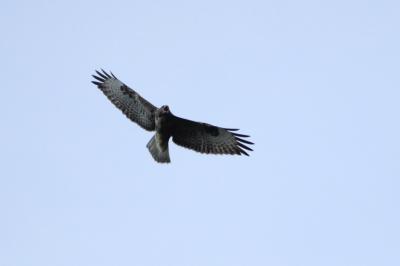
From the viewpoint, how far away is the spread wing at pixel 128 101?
16688 millimetres

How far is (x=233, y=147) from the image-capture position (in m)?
16.3

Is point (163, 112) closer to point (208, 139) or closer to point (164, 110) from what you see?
point (164, 110)

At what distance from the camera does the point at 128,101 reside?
675 inches

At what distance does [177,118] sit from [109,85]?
7.85ft

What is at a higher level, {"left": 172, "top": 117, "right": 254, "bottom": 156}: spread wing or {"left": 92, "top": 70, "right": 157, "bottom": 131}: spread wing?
{"left": 92, "top": 70, "right": 157, "bottom": 131}: spread wing

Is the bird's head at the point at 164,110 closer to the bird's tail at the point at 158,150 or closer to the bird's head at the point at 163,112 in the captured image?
the bird's head at the point at 163,112

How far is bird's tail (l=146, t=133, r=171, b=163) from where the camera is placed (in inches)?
634

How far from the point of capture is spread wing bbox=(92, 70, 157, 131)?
16688 mm

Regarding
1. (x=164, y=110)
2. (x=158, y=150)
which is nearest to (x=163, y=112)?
(x=164, y=110)

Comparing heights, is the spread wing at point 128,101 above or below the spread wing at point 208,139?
above

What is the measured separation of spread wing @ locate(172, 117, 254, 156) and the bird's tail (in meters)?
0.33

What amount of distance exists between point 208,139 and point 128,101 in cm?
209

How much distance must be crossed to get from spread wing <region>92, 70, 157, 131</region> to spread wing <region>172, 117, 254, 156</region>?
2.37ft

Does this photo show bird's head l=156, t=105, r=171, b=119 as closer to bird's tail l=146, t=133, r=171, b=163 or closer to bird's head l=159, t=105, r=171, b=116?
bird's head l=159, t=105, r=171, b=116
